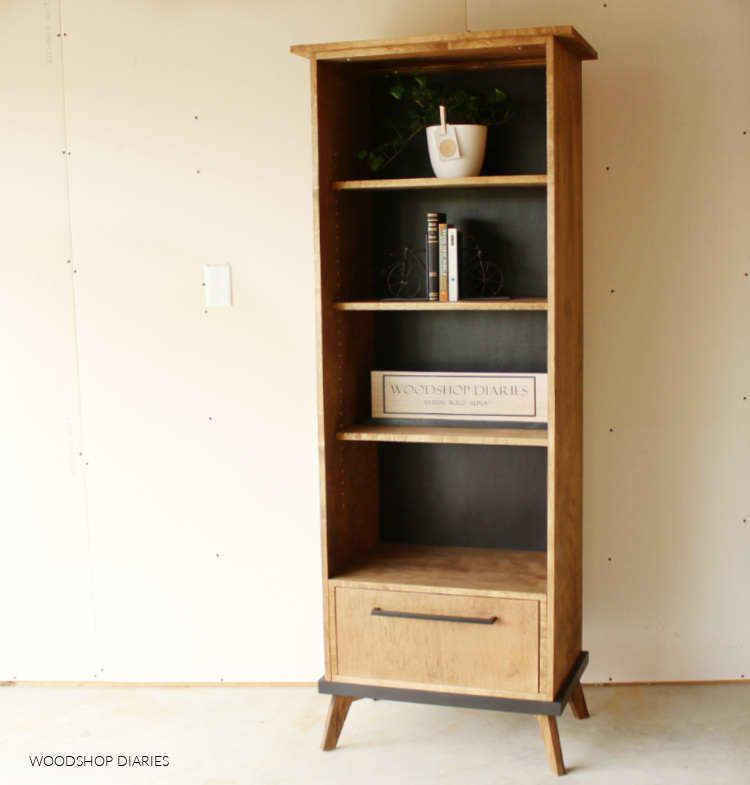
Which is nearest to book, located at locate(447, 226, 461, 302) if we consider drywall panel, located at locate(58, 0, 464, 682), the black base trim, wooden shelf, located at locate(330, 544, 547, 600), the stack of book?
the stack of book

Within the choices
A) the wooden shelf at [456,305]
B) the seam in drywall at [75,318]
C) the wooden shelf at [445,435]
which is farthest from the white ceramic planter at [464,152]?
the seam in drywall at [75,318]

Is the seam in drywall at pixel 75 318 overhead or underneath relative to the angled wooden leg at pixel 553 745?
overhead

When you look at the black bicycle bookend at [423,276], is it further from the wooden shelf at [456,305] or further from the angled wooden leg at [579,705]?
the angled wooden leg at [579,705]

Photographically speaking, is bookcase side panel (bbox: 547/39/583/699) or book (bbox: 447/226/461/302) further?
book (bbox: 447/226/461/302)

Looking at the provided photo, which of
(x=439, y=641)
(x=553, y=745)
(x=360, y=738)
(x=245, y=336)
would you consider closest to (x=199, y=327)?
(x=245, y=336)

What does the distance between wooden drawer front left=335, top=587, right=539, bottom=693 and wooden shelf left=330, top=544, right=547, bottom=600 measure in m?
0.02

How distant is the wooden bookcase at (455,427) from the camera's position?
2.25 meters

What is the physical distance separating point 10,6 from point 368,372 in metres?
1.60

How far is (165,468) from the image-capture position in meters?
2.86

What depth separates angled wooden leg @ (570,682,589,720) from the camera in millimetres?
2559

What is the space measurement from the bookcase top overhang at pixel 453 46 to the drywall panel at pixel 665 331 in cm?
33

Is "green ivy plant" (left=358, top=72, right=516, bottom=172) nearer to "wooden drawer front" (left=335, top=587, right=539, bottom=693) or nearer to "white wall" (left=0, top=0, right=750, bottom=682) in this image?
"white wall" (left=0, top=0, right=750, bottom=682)

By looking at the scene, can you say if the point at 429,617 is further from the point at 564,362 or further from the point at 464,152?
the point at 464,152

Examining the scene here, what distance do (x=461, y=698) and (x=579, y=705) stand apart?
0.46 metres
